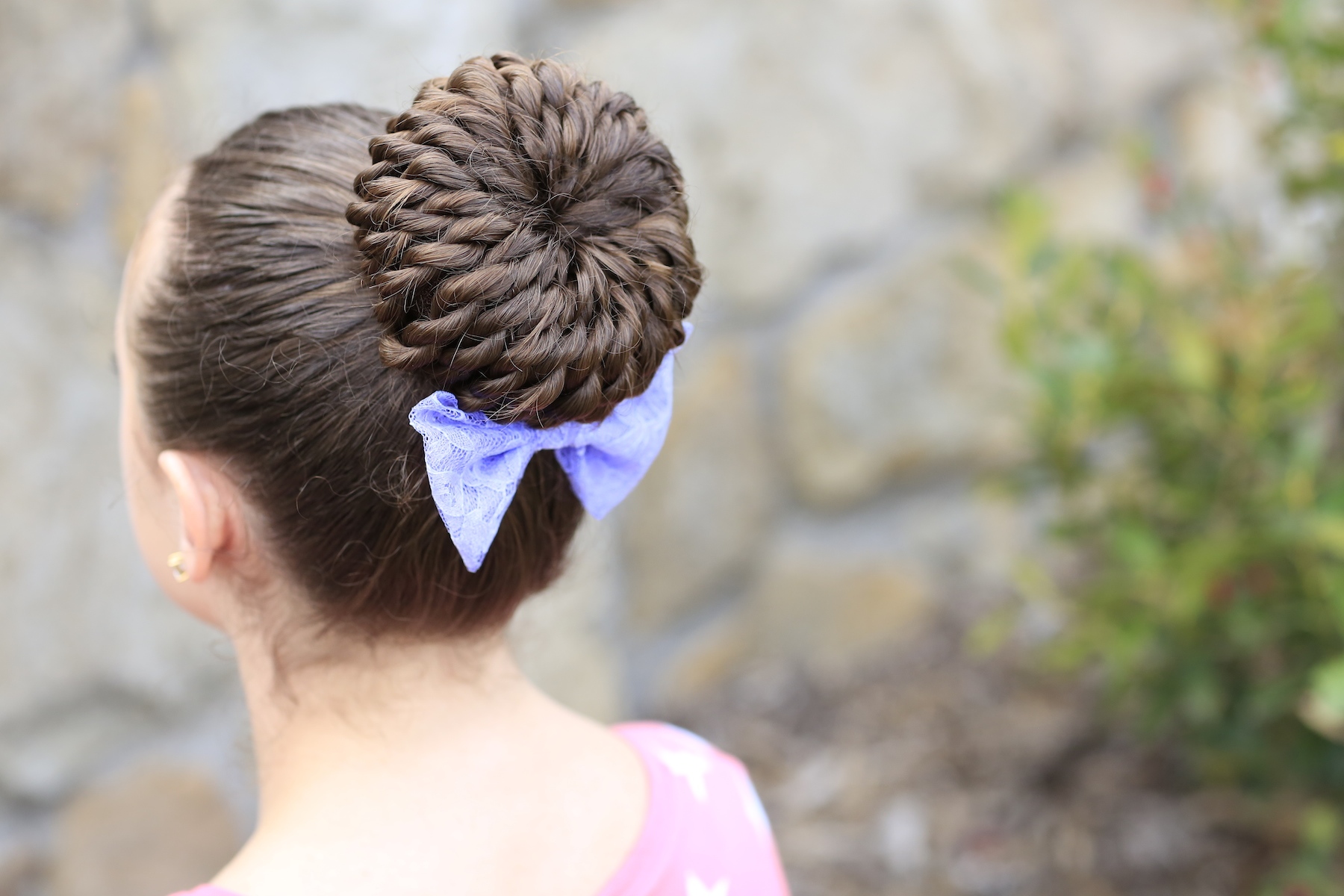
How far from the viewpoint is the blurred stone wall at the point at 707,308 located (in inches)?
54.1

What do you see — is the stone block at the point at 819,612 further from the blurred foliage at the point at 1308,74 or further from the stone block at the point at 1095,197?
the blurred foliage at the point at 1308,74

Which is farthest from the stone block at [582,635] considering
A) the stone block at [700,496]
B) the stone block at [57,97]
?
the stone block at [57,97]

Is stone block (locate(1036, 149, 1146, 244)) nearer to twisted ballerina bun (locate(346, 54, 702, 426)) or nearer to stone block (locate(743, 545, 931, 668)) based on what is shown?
stone block (locate(743, 545, 931, 668))

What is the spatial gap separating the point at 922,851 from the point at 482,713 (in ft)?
3.65

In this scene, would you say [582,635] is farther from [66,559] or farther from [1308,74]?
[1308,74]

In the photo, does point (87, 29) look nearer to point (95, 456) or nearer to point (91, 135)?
point (91, 135)

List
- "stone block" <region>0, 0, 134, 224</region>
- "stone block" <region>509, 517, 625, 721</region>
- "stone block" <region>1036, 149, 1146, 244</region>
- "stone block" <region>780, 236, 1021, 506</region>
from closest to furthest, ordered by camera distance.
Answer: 1. "stone block" <region>0, 0, 134, 224</region>
2. "stone block" <region>509, 517, 625, 721</region>
3. "stone block" <region>780, 236, 1021, 506</region>
4. "stone block" <region>1036, 149, 1146, 244</region>

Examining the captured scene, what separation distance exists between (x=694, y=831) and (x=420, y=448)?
416 millimetres

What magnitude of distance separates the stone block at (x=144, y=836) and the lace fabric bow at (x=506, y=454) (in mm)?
919

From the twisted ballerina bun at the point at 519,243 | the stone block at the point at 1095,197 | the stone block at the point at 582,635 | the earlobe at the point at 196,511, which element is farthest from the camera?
the stone block at the point at 1095,197

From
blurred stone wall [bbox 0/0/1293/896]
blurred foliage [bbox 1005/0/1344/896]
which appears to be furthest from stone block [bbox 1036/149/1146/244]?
blurred foliage [bbox 1005/0/1344/896]

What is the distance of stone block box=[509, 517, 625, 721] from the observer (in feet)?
5.57

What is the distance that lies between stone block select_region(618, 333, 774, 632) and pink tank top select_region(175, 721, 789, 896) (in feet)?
3.13

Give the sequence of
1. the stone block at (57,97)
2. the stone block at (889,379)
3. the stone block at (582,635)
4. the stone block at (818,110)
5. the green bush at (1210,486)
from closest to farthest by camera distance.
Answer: the stone block at (57,97) → the green bush at (1210,486) → the stone block at (582,635) → the stone block at (818,110) → the stone block at (889,379)
